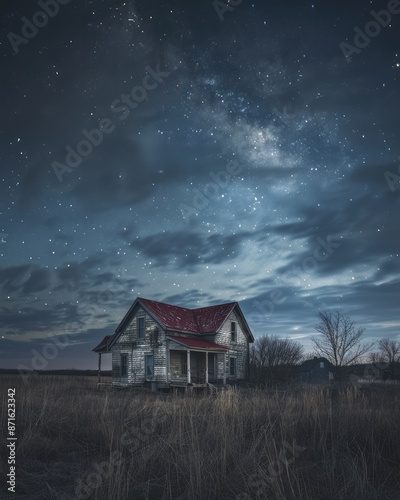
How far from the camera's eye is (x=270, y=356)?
39.9 meters

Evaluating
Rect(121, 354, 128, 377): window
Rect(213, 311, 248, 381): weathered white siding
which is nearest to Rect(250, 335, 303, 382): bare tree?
Rect(213, 311, 248, 381): weathered white siding

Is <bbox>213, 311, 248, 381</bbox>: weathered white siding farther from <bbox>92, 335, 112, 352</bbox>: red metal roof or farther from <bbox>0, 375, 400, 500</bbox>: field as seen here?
<bbox>0, 375, 400, 500</bbox>: field

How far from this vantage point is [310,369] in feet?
204

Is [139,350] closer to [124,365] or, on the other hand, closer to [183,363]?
[124,365]

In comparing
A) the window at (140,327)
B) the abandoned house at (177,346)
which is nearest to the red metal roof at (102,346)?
the abandoned house at (177,346)

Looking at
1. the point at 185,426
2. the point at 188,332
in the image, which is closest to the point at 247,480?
the point at 185,426

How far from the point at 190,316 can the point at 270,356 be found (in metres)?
12.1

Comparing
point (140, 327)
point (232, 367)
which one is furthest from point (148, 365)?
point (232, 367)

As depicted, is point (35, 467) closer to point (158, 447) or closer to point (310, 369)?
point (158, 447)

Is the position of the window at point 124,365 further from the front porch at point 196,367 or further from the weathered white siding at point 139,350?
the front porch at point 196,367

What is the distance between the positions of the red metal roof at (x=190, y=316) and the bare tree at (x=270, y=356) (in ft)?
Answer: 17.9

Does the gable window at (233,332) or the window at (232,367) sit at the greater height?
the gable window at (233,332)

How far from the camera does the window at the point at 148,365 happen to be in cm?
2852

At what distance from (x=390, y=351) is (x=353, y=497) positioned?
9818cm
